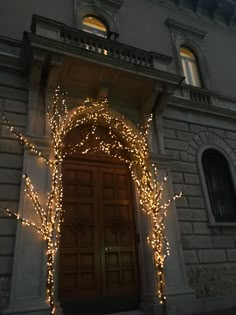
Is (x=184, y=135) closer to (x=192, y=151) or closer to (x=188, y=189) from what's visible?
(x=192, y=151)

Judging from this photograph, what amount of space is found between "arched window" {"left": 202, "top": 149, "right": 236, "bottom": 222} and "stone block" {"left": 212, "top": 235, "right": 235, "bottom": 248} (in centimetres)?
45

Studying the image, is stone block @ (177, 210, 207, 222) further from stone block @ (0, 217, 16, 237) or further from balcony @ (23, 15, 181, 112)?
stone block @ (0, 217, 16, 237)

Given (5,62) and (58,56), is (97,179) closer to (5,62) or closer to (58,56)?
(58,56)

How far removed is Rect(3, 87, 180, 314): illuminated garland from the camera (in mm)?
5121

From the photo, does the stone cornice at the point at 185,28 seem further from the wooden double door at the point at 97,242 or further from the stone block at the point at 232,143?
the wooden double door at the point at 97,242

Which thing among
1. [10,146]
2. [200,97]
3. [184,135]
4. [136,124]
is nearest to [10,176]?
[10,146]

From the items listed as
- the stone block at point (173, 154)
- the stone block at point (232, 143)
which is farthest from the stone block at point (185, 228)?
the stone block at point (232, 143)

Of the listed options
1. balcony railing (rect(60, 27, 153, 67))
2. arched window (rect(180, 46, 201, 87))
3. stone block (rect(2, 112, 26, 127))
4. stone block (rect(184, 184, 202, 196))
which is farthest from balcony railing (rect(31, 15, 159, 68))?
→ stone block (rect(184, 184, 202, 196))

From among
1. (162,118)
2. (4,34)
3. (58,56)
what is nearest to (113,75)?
(58,56)

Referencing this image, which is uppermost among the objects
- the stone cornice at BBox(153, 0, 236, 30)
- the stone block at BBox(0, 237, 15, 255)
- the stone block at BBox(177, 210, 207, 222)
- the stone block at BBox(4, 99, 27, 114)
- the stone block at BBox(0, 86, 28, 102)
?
the stone cornice at BBox(153, 0, 236, 30)

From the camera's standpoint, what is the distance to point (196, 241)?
6.71m

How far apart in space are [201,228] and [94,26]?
688cm

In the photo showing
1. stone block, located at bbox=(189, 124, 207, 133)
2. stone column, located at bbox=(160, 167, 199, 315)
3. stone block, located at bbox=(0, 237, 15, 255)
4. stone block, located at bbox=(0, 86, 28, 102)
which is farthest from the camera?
stone block, located at bbox=(189, 124, 207, 133)

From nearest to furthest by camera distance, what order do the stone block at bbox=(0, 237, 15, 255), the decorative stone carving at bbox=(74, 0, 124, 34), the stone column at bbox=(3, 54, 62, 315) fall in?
1. the stone column at bbox=(3, 54, 62, 315)
2. the stone block at bbox=(0, 237, 15, 255)
3. the decorative stone carving at bbox=(74, 0, 124, 34)
